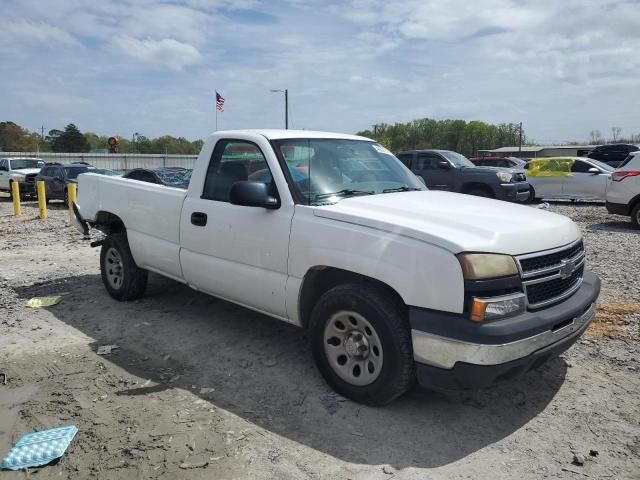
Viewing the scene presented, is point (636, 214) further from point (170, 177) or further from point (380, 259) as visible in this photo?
point (380, 259)

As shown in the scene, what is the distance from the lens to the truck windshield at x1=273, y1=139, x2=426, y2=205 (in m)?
4.00

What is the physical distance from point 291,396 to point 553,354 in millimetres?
1811

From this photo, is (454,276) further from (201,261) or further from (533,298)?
(201,261)

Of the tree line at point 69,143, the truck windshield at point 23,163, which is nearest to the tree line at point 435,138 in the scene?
the tree line at point 69,143

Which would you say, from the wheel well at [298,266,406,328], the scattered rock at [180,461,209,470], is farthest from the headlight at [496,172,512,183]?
the scattered rock at [180,461,209,470]

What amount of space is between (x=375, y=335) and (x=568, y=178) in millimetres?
15585

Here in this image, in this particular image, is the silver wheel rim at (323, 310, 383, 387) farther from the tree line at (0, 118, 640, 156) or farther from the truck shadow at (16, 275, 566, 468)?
the tree line at (0, 118, 640, 156)

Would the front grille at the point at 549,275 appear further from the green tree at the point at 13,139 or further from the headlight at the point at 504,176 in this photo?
the green tree at the point at 13,139

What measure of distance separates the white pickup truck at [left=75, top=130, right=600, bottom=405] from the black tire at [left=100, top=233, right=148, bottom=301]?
2.92 feet

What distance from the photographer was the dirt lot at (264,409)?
299 centimetres

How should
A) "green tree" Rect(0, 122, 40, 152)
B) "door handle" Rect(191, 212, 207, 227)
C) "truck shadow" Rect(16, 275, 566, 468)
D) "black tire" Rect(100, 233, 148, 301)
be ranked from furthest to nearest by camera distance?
"green tree" Rect(0, 122, 40, 152), "black tire" Rect(100, 233, 148, 301), "door handle" Rect(191, 212, 207, 227), "truck shadow" Rect(16, 275, 566, 468)

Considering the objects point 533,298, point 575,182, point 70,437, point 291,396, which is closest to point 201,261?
point 291,396

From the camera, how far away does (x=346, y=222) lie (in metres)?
3.52

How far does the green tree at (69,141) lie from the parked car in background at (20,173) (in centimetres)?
5911
